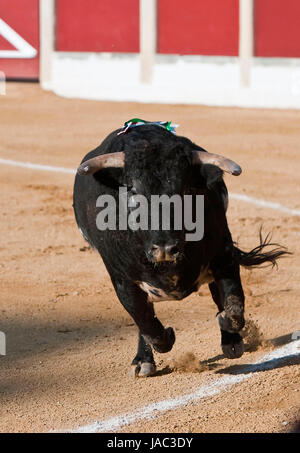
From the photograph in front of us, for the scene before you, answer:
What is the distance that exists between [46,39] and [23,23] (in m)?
0.54

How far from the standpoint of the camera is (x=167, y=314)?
585 cm

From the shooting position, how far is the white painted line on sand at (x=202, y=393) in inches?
166

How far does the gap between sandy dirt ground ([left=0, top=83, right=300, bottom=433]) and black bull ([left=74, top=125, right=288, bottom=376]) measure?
253 mm

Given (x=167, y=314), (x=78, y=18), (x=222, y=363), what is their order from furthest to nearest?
1. (x=78, y=18)
2. (x=167, y=314)
3. (x=222, y=363)

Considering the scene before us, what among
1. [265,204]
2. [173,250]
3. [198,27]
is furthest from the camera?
[198,27]

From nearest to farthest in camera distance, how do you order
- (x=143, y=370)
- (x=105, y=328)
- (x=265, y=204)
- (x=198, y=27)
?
(x=143, y=370) → (x=105, y=328) → (x=265, y=204) → (x=198, y=27)

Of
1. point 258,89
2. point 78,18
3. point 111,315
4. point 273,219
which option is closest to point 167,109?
point 258,89

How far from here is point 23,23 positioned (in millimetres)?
17297

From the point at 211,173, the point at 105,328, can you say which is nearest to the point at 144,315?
the point at 211,173

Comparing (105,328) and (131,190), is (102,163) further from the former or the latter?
(105,328)

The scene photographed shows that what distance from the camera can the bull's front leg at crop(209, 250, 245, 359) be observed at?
183 inches

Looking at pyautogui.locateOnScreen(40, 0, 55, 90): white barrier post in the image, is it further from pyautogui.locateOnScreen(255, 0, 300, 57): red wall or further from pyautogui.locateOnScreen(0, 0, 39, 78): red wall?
pyautogui.locateOnScreen(255, 0, 300, 57): red wall
